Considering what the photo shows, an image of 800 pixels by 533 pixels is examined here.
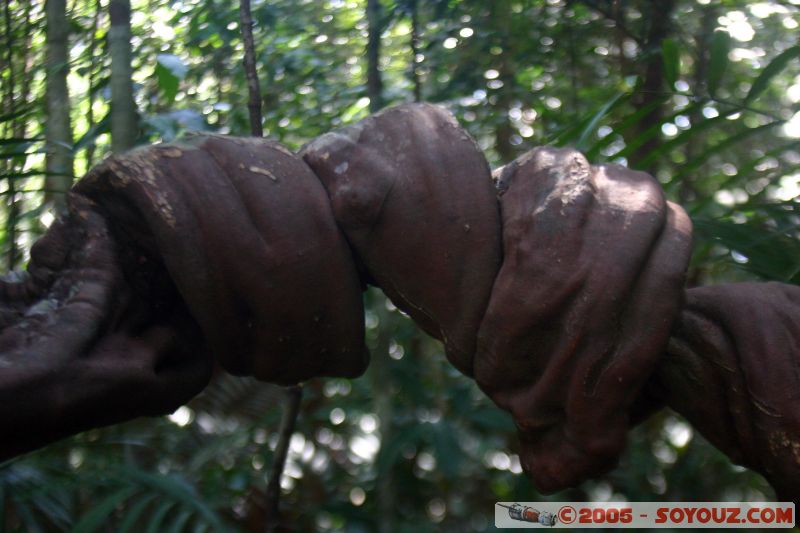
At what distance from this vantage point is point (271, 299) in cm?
81

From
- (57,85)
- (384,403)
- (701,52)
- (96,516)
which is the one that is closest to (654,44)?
(701,52)

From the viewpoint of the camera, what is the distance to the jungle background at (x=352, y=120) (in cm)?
162

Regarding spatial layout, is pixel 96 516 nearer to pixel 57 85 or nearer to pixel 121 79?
pixel 121 79

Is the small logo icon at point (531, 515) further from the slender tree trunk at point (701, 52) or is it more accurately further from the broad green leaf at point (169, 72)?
the slender tree trunk at point (701, 52)

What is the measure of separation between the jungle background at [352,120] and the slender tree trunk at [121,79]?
0.22 m

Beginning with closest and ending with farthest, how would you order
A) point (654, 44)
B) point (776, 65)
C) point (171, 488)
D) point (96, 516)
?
point (776, 65), point (96, 516), point (171, 488), point (654, 44)

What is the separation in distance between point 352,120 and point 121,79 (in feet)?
2.94

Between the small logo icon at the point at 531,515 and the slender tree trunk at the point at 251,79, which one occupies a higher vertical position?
the slender tree trunk at the point at 251,79

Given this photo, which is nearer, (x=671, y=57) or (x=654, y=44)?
(x=671, y=57)

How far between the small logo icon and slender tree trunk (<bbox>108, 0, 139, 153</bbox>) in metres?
0.78

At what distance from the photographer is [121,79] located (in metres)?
1.23

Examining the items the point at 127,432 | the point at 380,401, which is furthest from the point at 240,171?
the point at 127,432

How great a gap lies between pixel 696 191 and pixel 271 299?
4.82 ft

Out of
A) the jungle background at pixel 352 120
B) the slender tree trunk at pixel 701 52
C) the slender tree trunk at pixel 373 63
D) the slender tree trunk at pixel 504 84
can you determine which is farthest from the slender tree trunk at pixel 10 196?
the slender tree trunk at pixel 701 52
